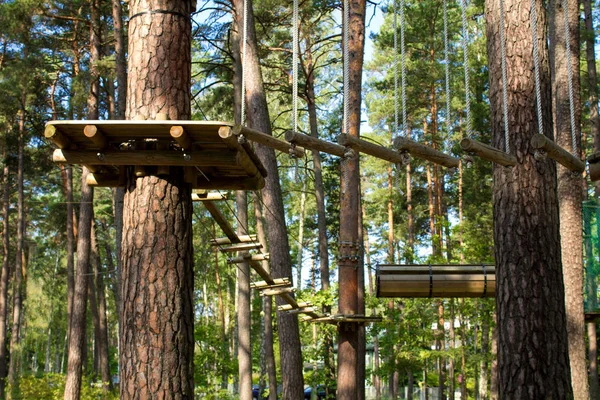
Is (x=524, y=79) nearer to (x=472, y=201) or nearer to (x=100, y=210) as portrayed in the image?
(x=472, y=201)

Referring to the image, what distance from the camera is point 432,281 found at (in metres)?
7.82

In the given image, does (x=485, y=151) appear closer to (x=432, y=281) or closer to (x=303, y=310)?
(x=432, y=281)

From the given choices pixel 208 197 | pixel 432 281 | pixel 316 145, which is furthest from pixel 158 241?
pixel 432 281

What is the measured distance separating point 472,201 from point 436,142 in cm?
219

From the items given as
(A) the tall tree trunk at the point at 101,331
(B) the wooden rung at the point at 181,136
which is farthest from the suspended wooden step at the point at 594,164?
(A) the tall tree trunk at the point at 101,331

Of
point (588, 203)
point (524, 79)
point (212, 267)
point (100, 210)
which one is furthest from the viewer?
point (212, 267)

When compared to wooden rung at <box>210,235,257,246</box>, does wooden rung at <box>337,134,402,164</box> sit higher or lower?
higher

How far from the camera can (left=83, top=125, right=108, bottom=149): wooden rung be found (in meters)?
4.27

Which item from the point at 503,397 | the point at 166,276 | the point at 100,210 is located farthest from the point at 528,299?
the point at 100,210

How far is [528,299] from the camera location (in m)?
5.29

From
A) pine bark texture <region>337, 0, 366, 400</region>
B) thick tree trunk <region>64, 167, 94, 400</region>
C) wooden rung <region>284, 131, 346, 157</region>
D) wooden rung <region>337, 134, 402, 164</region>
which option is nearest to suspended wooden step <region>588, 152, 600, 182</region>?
wooden rung <region>337, 134, 402, 164</region>

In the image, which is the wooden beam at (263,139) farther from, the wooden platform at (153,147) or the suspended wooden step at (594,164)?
the suspended wooden step at (594,164)

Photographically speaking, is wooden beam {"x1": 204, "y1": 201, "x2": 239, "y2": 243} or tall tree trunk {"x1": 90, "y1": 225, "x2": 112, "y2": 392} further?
tall tree trunk {"x1": 90, "y1": 225, "x2": 112, "y2": 392}

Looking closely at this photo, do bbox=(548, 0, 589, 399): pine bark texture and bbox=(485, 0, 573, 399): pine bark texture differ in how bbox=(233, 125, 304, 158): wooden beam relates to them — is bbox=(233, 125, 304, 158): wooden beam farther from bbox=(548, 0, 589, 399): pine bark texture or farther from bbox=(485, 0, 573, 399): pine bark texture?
bbox=(548, 0, 589, 399): pine bark texture
